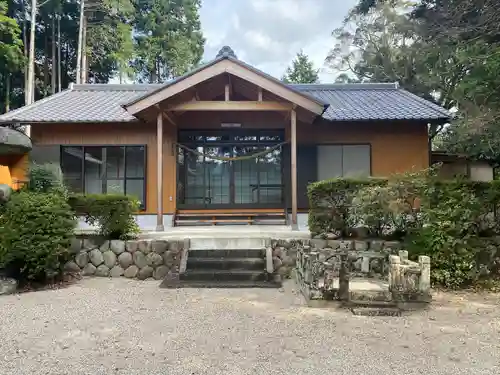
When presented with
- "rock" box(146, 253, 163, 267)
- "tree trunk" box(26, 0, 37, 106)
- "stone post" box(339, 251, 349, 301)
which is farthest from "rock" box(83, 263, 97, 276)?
"tree trunk" box(26, 0, 37, 106)

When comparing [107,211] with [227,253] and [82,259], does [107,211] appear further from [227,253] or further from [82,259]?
[227,253]

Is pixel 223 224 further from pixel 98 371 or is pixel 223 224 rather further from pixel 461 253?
pixel 98 371

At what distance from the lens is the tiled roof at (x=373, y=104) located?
35.4 feet

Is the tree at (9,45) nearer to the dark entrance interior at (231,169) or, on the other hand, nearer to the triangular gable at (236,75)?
the dark entrance interior at (231,169)

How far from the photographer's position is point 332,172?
36.7ft

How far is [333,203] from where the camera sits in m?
7.67

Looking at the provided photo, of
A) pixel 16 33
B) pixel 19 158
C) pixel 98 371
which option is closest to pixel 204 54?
pixel 16 33

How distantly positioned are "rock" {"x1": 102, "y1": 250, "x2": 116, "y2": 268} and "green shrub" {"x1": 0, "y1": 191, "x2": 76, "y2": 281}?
108 centimetres

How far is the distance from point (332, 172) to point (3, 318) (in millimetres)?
8475

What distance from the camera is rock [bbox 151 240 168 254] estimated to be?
7820 mm

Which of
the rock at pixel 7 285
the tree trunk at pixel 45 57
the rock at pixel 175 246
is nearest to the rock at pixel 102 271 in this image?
the rock at pixel 175 246

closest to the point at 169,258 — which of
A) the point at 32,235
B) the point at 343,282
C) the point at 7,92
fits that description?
the point at 32,235

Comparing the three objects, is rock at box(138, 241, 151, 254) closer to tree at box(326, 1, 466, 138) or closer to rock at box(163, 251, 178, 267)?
rock at box(163, 251, 178, 267)

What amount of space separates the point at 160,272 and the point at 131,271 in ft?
1.90
